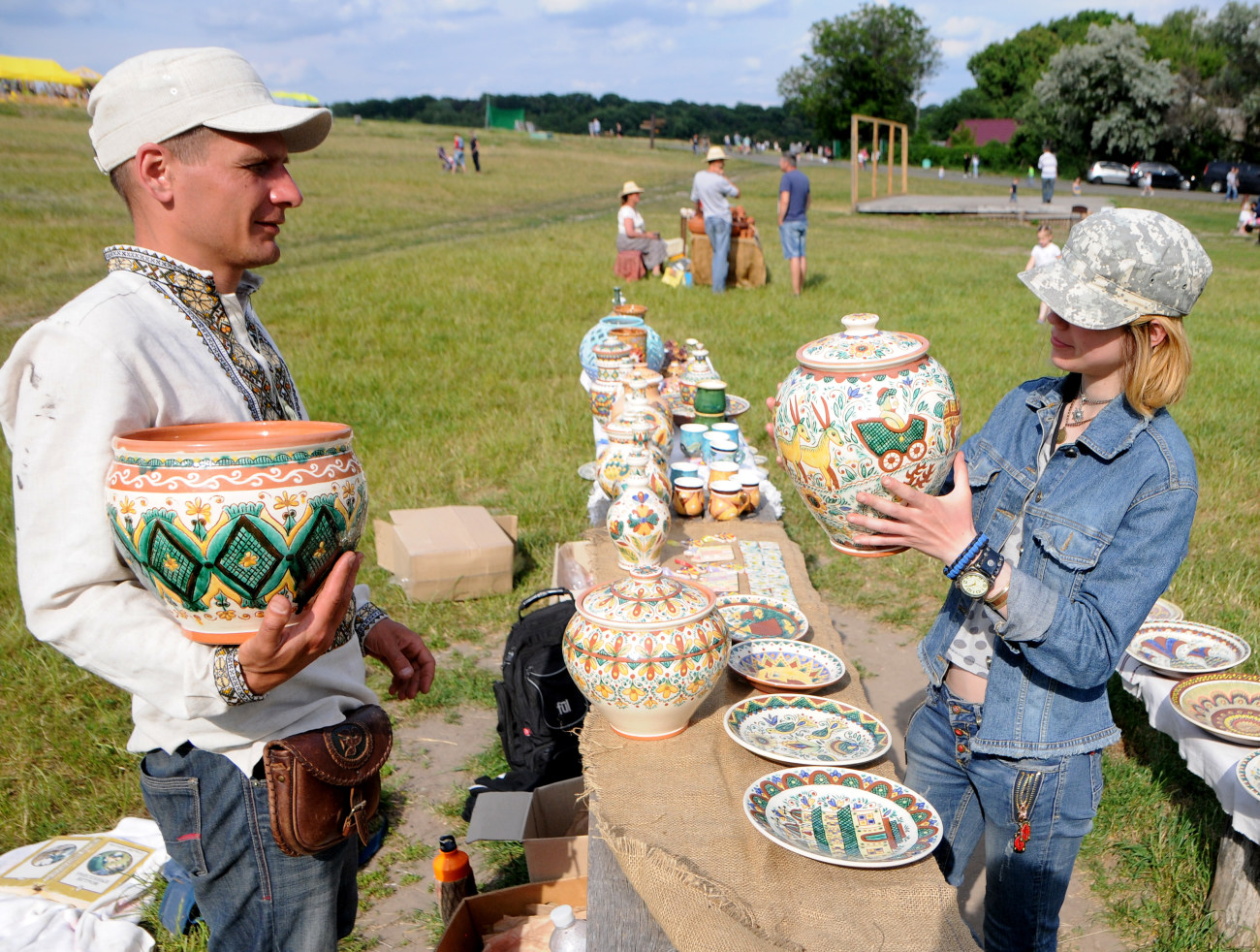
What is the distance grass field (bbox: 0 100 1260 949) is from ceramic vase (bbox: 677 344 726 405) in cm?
140

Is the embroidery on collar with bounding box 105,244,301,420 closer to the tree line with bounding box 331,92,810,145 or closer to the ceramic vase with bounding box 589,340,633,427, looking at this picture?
the ceramic vase with bounding box 589,340,633,427

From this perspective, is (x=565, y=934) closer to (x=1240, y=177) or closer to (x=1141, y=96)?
(x=1240, y=177)

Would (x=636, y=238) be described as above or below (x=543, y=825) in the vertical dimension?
above

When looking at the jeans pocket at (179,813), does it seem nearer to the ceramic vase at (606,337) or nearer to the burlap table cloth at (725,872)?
the burlap table cloth at (725,872)

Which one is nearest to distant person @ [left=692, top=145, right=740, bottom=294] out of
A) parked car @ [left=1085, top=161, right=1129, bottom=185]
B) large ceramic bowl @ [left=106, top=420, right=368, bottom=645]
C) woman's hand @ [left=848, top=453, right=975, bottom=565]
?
woman's hand @ [left=848, top=453, right=975, bottom=565]

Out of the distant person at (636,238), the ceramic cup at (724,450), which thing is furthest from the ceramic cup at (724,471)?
the distant person at (636,238)

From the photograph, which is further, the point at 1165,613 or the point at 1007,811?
the point at 1165,613

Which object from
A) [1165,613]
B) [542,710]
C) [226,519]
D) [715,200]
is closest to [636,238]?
[715,200]

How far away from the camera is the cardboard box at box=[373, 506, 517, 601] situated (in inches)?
193

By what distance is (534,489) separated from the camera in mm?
6234

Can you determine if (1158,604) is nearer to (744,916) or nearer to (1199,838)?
(1199,838)

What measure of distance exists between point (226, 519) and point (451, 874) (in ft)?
5.80

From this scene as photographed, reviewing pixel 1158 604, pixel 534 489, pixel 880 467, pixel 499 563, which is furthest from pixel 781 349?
pixel 880 467

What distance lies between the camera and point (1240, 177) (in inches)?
1241
